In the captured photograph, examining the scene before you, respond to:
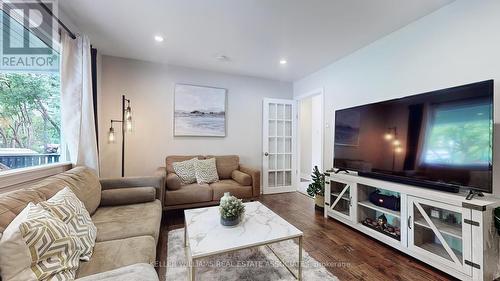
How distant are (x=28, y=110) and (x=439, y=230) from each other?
3.76 meters

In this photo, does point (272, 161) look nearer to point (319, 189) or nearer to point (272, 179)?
point (272, 179)

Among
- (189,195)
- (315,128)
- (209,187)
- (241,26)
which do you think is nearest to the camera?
(241,26)

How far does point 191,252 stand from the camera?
132 centimetres

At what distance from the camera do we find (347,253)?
2.04 metres

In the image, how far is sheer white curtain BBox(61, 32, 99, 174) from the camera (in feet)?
7.13

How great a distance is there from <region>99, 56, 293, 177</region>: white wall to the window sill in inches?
53.0

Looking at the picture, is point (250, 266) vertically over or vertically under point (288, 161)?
under

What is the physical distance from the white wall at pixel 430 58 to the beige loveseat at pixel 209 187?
1.97 m

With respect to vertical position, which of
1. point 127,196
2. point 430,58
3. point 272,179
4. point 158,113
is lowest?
point 272,179

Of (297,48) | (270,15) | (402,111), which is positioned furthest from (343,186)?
(270,15)

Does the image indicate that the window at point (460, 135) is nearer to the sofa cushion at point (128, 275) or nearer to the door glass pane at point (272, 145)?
the sofa cushion at point (128, 275)

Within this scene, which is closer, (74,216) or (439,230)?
(74,216)

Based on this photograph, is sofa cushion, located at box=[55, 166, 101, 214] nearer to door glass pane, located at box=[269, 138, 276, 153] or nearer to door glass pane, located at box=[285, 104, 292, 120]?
door glass pane, located at box=[269, 138, 276, 153]

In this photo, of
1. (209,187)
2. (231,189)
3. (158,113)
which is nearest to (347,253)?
(231,189)
